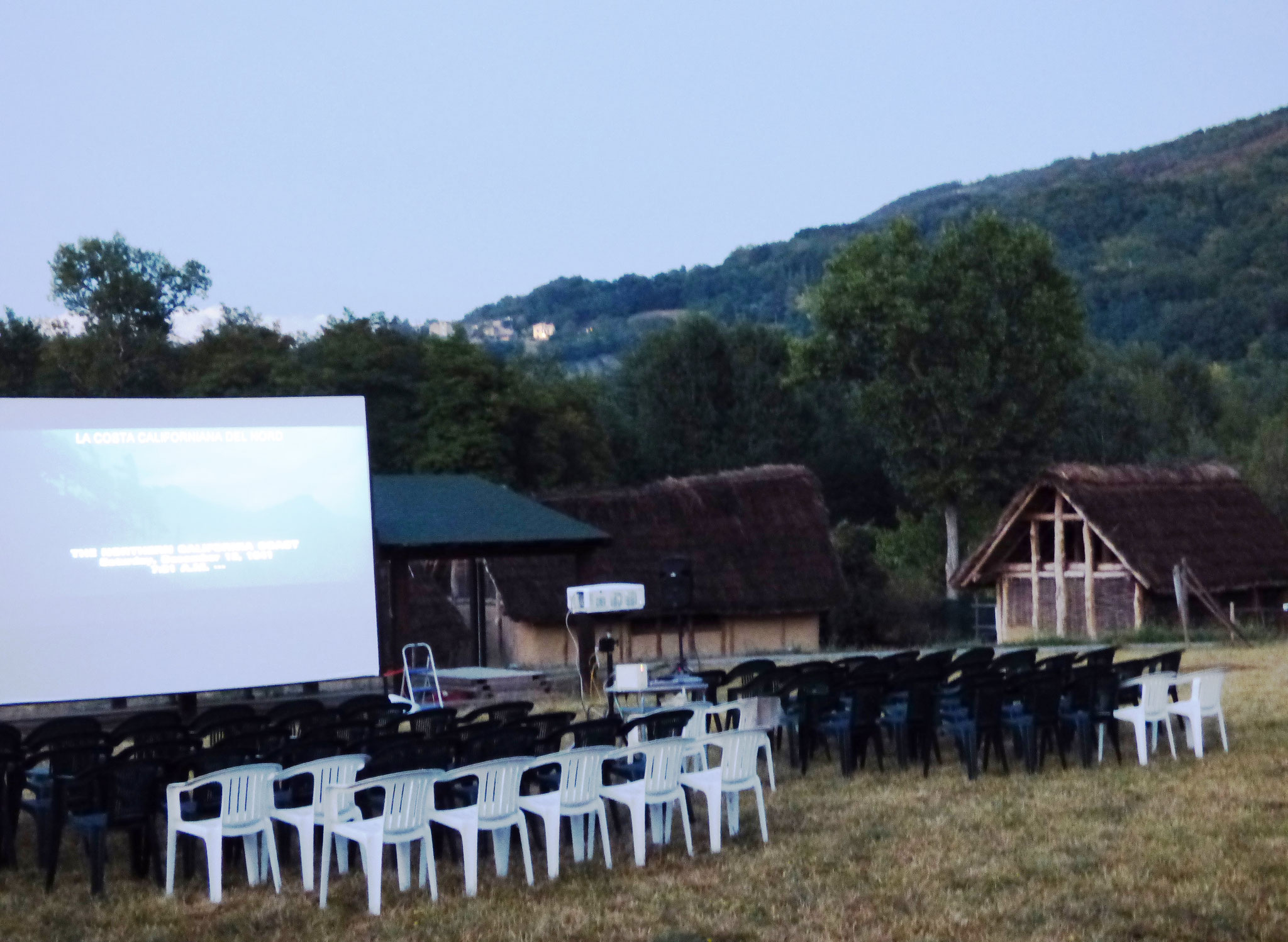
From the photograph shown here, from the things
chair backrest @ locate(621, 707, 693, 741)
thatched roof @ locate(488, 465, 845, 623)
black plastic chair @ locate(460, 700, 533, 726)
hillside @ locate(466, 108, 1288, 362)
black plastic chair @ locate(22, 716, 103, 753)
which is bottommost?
chair backrest @ locate(621, 707, 693, 741)

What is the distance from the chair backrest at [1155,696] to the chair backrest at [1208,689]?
21 cm

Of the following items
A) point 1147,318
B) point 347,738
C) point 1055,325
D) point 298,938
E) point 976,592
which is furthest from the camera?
point 1147,318

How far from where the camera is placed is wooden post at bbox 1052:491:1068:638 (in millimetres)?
26172

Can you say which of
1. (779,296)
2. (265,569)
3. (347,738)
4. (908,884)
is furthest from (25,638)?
(779,296)

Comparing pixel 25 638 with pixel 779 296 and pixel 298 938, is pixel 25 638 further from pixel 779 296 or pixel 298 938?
pixel 779 296

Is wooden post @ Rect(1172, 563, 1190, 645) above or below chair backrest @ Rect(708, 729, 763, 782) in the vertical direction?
above

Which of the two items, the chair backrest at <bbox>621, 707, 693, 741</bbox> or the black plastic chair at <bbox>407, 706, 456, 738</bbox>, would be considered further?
the black plastic chair at <bbox>407, 706, 456, 738</bbox>

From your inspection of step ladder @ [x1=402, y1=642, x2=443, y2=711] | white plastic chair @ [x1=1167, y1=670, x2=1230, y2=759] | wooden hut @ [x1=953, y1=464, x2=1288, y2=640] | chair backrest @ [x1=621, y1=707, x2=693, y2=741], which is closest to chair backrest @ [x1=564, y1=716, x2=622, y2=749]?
chair backrest @ [x1=621, y1=707, x2=693, y2=741]

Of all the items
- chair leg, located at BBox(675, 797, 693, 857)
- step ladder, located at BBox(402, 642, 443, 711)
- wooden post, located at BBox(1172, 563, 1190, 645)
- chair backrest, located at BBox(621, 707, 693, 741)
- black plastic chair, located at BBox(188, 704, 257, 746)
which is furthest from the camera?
wooden post, located at BBox(1172, 563, 1190, 645)

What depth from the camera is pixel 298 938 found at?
659 centimetres

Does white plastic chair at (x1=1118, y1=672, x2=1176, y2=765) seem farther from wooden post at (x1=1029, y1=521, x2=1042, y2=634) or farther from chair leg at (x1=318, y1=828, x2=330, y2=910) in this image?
wooden post at (x1=1029, y1=521, x2=1042, y2=634)

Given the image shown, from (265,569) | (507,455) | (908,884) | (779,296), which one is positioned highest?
(779,296)

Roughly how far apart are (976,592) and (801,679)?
875 inches

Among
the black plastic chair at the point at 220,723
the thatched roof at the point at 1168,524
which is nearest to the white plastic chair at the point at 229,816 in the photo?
the black plastic chair at the point at 220,723
